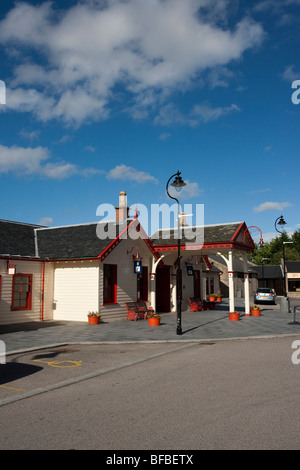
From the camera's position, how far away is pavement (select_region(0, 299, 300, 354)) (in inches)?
525

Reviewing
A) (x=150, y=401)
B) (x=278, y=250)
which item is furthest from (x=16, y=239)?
(x=278, y=250)

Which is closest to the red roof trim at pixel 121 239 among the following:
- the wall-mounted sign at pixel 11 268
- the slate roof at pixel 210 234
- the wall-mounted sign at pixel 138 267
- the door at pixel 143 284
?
the slate roof at pixel 210 234

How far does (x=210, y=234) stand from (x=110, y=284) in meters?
6.67

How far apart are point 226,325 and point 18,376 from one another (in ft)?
38.7

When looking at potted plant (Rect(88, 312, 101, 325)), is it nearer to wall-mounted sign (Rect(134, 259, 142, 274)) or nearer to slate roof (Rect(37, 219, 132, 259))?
slate roof (Rect(37, 219, 132, 259))

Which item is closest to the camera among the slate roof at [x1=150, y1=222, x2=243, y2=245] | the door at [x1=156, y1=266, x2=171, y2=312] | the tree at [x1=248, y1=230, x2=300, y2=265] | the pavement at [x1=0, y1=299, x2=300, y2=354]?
the pavement at [x1=0, y1=299, x2=300, y2=354]

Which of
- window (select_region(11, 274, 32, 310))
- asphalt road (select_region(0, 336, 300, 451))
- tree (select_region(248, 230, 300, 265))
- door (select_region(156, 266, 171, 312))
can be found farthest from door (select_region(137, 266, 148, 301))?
tree (select_region(248, 230, 300, 265))

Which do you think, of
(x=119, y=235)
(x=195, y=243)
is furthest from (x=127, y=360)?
(x=195, y=243)

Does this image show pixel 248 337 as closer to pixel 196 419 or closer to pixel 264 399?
pixel 264 399

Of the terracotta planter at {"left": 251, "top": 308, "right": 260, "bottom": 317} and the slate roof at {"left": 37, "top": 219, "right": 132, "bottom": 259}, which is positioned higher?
the slate roof at {"left": 37, "top": 219, "right": 132, "bottom": 259}

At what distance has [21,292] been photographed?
18938 mm

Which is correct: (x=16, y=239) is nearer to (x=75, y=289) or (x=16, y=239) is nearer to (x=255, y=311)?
(x=75, y=289)

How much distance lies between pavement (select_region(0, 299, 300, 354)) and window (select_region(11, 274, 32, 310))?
109cm

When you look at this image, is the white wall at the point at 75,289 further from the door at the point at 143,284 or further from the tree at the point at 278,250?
the tree at the point at 278,250
